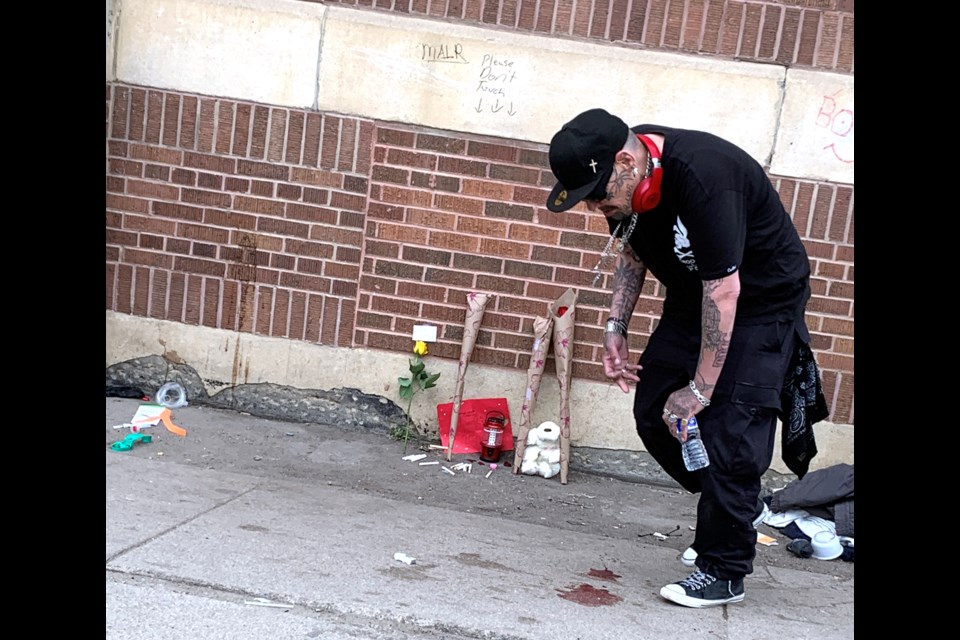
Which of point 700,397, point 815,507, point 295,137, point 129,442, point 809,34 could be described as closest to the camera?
point 700,397

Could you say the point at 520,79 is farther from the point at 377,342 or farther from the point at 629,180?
the point at 629,180

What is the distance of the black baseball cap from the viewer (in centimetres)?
313

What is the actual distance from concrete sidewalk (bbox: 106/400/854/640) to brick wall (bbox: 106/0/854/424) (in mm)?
1161

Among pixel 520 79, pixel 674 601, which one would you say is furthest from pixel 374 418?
pixel 674 601

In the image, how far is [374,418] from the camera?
5422mm

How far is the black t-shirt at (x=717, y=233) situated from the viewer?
3145mm

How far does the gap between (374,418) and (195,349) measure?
3.59 feet

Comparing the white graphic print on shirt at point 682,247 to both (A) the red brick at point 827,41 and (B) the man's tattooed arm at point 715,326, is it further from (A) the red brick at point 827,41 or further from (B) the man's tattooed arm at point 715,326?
(A) the red brick at point 827,41

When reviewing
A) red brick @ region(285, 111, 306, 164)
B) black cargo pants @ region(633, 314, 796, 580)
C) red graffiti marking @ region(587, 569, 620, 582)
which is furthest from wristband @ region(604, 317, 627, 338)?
red brick @ region(285, 111, 306, 164)

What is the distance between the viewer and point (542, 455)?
517 cm

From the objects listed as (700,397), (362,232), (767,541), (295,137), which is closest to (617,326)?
(700,397)

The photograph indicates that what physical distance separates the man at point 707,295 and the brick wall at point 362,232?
156 centimetres

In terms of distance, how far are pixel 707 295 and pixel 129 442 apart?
10.0ft

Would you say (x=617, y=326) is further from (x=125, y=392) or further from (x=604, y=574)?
(x=125, y=392)
